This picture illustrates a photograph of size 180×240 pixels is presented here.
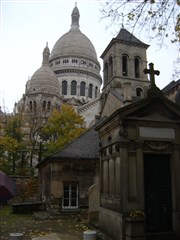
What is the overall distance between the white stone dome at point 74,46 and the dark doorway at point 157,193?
71258mm

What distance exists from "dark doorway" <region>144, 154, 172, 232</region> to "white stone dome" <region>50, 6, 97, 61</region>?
7126cm

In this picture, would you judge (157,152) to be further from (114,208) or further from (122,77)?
(122,77)

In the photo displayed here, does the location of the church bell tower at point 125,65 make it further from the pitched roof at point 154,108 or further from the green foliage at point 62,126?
the pitched roof at point 154,108

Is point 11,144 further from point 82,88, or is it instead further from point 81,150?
point 82,88

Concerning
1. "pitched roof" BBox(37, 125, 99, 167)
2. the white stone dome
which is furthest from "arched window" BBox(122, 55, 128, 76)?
the white stone dome

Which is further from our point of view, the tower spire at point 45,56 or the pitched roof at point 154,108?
the tower spire at point 45,56

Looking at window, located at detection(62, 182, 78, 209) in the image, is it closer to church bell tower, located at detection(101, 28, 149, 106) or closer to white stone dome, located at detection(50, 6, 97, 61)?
church bell tower, located at detection(101, 28, 149, 106)

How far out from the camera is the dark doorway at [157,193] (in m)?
10.0

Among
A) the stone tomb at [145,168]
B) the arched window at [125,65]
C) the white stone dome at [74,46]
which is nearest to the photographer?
the stone tomb at [145,168]

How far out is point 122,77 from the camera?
127 feet

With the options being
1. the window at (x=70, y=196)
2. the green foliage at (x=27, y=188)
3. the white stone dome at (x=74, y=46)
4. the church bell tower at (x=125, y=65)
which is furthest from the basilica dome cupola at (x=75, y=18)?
the window at (x=70, y=196)

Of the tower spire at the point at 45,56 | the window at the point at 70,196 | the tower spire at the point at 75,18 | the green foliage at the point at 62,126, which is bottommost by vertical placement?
the window at the point at 70,196

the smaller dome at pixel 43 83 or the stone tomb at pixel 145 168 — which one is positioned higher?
the smaller dome at pixel 43 83

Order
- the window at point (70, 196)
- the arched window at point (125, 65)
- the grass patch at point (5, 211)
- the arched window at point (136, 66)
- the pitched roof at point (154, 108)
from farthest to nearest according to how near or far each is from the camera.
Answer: the arched window at point (136, 66), the arched window at point (125, 65), the grass patch at point (5, 211), the window at point (70, 196), the pitched roof at point (154, 108)
